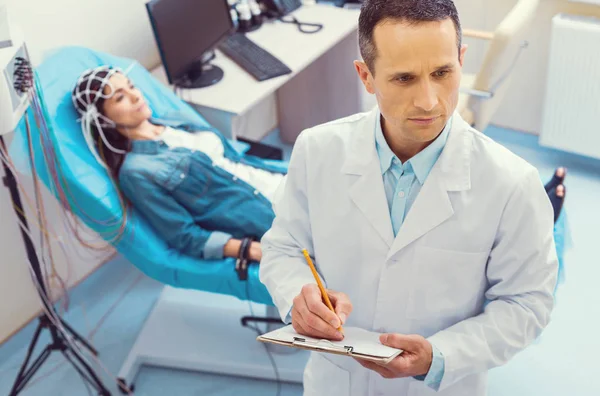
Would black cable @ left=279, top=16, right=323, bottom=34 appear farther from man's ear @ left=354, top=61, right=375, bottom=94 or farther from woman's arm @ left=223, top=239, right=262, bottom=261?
man's ear @ left=354, top=61, right=375, bottom=94

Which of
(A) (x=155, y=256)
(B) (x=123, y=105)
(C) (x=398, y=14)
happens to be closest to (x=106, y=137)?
(B) (x=123, y=105)

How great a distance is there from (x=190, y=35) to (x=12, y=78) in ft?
3.15

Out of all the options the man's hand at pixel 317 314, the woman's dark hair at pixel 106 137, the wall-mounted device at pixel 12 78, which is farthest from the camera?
the woman's dark hair at pixel 106 137

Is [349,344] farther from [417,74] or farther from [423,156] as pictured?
[417,74]

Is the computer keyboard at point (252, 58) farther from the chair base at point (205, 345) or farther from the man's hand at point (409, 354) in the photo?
the man's hand at point (409, 354)

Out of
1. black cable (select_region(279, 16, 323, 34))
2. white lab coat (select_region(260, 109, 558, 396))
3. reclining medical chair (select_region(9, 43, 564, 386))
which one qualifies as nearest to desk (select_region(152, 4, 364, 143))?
black cable (select_region(279, 16, 323, 34))

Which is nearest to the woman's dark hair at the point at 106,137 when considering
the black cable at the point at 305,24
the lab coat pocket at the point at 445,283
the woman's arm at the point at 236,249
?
the woman's arm at the point at 236,249

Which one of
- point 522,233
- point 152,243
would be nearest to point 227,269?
point 152,243

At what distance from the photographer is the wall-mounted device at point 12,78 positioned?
1.77 metres

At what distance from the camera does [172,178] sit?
7.38ft

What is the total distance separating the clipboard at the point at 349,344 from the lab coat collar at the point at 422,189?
150 mm

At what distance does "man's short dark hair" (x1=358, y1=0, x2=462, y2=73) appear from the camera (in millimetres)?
1061

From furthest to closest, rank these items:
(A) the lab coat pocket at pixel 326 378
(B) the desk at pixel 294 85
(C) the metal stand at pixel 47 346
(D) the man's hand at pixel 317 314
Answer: (B) the desk at pixel 294 85 → (C) the metal stand at pixel 47 346 → (A) the lab coat pocket at pixel 326 378 → (D) the man's hand at pixel 317 314

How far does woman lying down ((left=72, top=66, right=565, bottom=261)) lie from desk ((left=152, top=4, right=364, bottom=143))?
265mm
